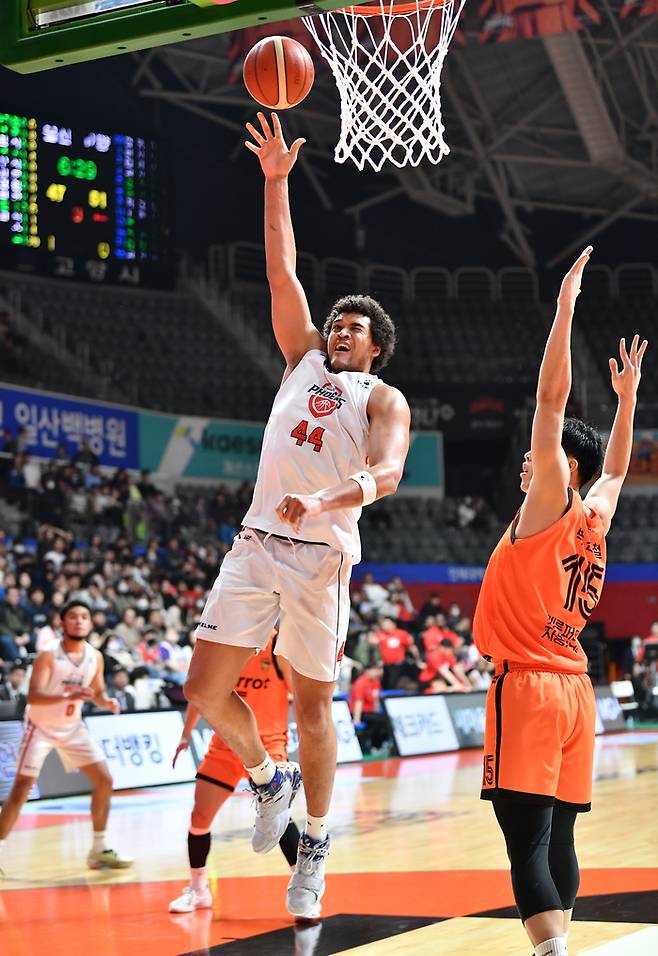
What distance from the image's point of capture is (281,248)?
5.39 m

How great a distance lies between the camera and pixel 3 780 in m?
10.7

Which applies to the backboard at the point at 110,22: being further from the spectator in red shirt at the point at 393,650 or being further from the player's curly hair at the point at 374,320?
the spectator in red shirt at the point at 393,650

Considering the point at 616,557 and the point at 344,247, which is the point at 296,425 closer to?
the point at 616,557

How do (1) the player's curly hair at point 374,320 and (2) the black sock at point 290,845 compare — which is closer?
(1) the player's curly hair at point 374,320

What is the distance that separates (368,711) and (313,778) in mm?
A: 10461

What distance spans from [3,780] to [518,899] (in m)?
7.58

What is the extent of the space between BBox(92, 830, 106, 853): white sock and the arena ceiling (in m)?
17.0

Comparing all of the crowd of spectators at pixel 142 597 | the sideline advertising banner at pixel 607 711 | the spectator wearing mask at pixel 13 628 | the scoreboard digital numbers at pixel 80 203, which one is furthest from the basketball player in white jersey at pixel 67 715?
the scoreboard digital numbers at pixel 80 203

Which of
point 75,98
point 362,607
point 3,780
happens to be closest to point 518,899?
point 3,780

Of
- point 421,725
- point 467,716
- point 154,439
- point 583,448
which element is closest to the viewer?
point 583,448

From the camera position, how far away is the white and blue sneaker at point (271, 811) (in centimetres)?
518

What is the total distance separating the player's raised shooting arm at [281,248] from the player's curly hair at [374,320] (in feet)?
0.45

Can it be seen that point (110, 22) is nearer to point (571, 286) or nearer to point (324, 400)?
point (324, 400)

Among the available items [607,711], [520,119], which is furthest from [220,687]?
[520,119]
